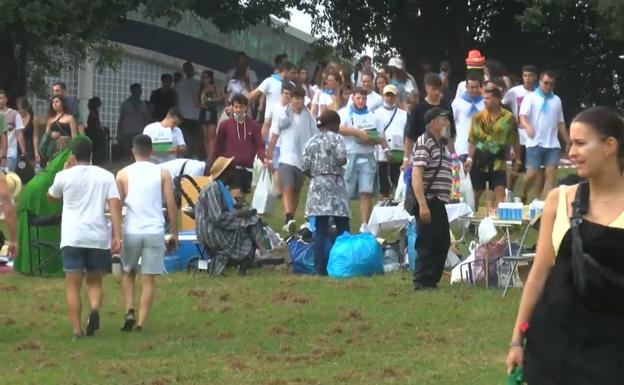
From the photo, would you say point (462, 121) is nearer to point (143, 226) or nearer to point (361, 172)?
→ point (361, 172)

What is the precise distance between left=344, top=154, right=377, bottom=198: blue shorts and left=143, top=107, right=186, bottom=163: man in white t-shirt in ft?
7.64

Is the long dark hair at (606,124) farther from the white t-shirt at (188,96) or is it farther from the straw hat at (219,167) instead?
the white t-shirt at (188,96)

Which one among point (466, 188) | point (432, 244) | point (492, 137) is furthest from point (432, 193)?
point (466, 188)

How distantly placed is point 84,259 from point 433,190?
133 inches

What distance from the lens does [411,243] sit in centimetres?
1627

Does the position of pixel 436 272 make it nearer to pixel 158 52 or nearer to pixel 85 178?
pixel 85 178

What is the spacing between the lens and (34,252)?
16.6 m

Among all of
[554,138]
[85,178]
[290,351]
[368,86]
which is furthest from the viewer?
[368,86]

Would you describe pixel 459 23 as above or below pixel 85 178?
above

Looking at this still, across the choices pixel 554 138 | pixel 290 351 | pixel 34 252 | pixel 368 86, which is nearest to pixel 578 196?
pixel 290 351

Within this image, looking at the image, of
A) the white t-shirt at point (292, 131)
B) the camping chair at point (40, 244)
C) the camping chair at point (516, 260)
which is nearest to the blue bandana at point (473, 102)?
the white t-shirt at point (292, 131)

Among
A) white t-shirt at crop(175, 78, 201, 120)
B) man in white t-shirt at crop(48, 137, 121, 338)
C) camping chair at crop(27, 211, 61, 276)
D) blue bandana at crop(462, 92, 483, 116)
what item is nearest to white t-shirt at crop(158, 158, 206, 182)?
camping chair at crop(27, 211, 61, 276)

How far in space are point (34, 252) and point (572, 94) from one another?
2153 cm

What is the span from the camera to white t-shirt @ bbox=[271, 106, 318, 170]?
1969 centimetres
